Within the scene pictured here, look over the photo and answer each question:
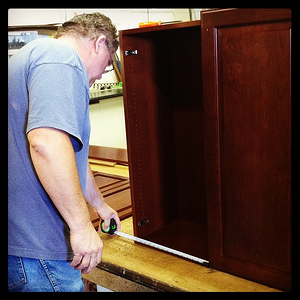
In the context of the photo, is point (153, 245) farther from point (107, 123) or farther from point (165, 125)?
point (107, 123)

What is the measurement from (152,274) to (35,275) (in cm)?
66

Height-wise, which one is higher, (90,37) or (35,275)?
(90,37)

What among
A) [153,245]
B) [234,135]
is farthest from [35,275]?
[234,135]

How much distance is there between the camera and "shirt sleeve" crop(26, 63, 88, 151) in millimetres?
1267

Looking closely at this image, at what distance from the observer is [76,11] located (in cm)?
604

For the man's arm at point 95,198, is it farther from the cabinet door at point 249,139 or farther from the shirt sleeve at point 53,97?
the shirt sleeve at point 53,97

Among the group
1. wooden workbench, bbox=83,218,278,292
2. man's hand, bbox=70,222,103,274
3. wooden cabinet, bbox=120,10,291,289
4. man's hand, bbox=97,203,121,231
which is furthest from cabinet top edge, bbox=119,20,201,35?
wooden workbench, bbox=83,218,278,292

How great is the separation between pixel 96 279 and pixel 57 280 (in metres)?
0.75

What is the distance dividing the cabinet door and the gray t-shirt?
0.60 metres

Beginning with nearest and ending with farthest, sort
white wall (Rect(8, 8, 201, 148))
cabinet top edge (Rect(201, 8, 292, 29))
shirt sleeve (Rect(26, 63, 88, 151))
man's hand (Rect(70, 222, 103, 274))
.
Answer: shirt sleeve (Rect(26, 63, 88, 151))
man's hand (Rect(70, 222, 103, 274))
cabinet top edge (Rect(201, 8, 292, 29))
white wall (Rect(8, 8, 201, 148))

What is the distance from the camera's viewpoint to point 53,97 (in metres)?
1.27

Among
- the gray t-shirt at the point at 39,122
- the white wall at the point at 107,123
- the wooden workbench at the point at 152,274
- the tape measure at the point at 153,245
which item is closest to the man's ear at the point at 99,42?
the gray t-shirt at the point at 39,122

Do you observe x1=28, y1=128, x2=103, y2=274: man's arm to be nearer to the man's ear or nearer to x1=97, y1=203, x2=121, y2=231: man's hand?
the man's ear

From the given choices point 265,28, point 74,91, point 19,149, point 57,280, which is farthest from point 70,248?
point 265,28
